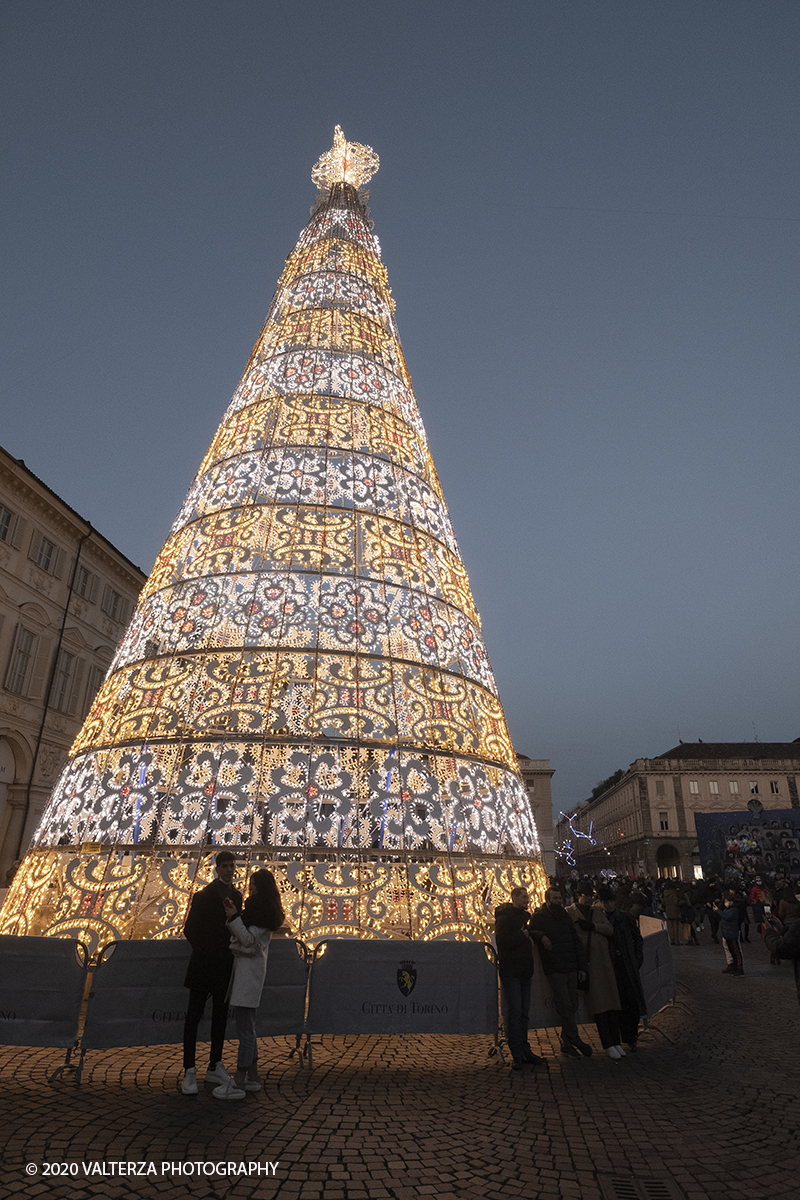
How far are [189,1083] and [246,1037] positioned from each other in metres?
0.40

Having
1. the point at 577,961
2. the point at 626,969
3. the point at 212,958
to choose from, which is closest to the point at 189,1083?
A: the point at 212,958

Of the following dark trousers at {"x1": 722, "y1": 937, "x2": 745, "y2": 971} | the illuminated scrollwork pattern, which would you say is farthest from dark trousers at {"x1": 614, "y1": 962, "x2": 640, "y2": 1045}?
dark trousers at {"x1": 722, "y1": 937, "x2": 745, "y2": 971}

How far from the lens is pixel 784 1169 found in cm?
323

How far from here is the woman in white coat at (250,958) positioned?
13.6 ft

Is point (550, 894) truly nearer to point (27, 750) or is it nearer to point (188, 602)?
point (188, 602)

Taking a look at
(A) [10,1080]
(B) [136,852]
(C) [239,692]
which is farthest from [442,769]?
(A) [10,1080]

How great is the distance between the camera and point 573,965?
17.6 feet

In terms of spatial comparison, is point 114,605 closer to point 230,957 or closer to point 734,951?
point 734,951

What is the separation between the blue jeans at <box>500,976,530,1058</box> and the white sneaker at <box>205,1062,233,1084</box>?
6.98ft

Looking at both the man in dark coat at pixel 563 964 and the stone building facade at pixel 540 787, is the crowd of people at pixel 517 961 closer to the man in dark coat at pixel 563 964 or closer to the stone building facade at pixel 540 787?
the man in dark coat at pixel 563 964

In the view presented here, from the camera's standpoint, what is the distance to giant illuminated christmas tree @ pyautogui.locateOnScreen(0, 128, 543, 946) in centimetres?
505

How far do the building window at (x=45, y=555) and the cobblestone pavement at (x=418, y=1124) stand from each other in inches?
760

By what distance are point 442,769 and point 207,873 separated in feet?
7.00

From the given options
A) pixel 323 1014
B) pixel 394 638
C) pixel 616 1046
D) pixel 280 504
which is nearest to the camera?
pixel 323 1014
